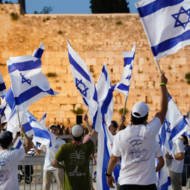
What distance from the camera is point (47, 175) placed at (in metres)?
10.5

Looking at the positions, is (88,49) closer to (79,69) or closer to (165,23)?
(79,69)

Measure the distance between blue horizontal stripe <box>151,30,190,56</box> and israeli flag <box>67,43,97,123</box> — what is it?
2419 mm

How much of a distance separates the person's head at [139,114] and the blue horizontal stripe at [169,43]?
0.56m

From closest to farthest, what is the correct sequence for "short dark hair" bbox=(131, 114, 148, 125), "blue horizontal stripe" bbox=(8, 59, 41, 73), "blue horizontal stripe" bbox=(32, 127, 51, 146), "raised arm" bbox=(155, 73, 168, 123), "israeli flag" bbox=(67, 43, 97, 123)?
"raised arm" bbox=(155, 73, 168, 123)
"short dark hair" bbox=(131, 114, 148, 125)
"israeli flag" bbox=(67, 43, 97, 123)
"blue horizontal stripe" bbox=(8, 59, 41, 73)
"blue horizontal stripe" bbox=(32, 127, 51, 146)

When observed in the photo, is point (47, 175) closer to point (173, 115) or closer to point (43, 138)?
point (43, 138)

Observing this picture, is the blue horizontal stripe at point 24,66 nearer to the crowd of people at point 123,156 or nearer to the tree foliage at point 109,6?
the crowd of people at point 123,156

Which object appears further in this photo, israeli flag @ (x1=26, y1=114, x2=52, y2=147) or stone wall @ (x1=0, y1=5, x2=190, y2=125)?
stone wall @ (x1=0, y1=5, x2=190, y2=125)

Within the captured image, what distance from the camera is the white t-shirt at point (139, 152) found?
622 cm

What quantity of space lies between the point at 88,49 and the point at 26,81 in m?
16.8

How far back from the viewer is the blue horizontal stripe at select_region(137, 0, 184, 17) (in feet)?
21.7

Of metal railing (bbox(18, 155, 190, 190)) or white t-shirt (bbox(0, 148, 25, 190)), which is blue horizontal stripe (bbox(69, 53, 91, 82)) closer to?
metal railing (bbox(18, 155, 190, 190))


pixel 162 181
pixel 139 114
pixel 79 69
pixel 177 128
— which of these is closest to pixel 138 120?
pixel 139 114

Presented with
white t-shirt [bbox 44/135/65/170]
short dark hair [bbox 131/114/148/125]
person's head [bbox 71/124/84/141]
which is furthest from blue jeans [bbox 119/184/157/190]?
white t-shirt [bbox 44/135/65/170]

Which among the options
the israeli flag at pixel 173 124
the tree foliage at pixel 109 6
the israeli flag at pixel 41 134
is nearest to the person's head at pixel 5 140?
the israeli flag at pixel 173 124
